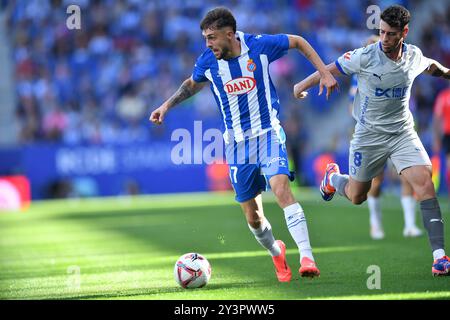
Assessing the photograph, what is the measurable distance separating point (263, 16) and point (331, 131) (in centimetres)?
397

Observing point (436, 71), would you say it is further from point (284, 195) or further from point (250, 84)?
point (284, 195)

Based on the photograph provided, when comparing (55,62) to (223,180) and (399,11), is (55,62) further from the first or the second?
(399,11)

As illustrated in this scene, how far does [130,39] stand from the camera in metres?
25.8

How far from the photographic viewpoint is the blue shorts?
7.20 metres

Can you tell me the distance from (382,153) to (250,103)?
4.59 ft

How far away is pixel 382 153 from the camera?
792 centimetres

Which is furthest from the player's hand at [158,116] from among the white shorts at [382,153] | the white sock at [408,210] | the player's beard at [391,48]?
the white sock at [408,210]

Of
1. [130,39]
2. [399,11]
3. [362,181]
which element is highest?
[130,39]

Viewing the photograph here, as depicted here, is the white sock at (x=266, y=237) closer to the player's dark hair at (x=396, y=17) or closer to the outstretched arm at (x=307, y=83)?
the outstretched arm at (x=307, y=83)

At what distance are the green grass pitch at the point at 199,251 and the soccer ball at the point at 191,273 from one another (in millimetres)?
81

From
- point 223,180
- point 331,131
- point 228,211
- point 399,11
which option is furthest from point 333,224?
point 331,131
